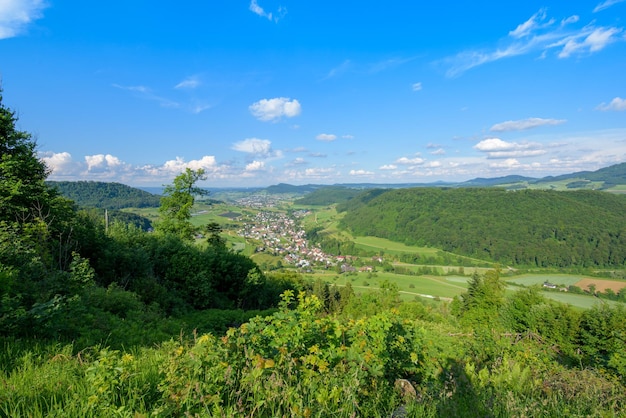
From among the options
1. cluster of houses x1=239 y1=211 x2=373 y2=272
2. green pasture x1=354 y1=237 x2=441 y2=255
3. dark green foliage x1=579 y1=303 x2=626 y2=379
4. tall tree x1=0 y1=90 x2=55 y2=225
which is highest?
tall tree x1=0 y1=90 x2=55 y2=225

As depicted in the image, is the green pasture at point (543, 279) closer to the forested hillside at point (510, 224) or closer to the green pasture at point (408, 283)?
the green pasture at point (408, 283)

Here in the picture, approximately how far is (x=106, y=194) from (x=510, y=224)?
163 meters

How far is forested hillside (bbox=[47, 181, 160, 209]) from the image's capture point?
95.3 m

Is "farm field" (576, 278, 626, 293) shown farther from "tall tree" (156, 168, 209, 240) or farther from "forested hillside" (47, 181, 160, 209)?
"forested hillside" (47, 181, 160, 209)

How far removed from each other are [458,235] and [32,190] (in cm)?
12701

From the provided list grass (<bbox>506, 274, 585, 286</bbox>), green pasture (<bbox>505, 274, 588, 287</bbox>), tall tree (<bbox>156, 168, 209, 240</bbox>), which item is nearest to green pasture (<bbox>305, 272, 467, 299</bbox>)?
green pasture (<bbox>505, 274, 588, 287</bbox>)

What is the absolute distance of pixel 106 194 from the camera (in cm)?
10631

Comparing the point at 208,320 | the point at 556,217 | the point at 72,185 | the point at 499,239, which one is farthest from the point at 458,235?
the point at 72,185

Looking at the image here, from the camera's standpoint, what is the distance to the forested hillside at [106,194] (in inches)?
3752

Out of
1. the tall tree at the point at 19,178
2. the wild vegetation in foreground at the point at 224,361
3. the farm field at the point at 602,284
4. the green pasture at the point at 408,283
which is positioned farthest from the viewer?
the green pasture at the point at 408,283

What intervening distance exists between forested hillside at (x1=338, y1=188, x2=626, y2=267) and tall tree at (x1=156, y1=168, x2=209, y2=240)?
10800cm

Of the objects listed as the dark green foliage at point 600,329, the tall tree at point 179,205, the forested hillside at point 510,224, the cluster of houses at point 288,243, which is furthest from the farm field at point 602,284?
the tall tree at point 179,205

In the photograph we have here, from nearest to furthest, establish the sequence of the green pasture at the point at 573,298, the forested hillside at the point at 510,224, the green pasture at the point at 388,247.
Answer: the green pasture at the point at 573,298, the forested hillside at the point at 510,224, the green pasture at the point at 388,247

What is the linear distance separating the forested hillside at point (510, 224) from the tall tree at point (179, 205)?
354ft
